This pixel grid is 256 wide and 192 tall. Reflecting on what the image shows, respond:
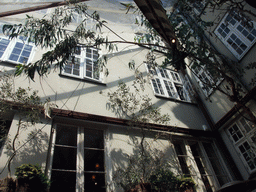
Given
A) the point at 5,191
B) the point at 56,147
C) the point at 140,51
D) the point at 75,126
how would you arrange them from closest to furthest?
the point at 5,191 → the point at 56,147 → the point at 75,126 → the point at 140,51

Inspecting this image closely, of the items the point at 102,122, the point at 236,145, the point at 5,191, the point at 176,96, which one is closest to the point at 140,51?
the point at 176,96

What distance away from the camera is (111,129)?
5.12 metres

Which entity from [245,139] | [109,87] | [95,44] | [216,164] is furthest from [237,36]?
[95,44]

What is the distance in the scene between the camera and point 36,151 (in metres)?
3.90

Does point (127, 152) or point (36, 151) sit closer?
point (36, 151)

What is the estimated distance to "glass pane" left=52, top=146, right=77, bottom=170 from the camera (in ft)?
13.6

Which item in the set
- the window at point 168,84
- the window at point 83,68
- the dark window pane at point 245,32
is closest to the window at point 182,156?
the window at point 168,84

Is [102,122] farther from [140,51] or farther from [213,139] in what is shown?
[140,51]

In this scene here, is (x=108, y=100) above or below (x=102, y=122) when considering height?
above

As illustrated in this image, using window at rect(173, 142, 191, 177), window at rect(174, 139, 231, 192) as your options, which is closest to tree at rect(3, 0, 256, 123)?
window at rect(174, 139, 231, 192)

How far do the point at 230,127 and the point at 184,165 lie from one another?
1.97 m

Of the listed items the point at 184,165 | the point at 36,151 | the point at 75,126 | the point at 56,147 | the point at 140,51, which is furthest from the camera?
the point at 140,51

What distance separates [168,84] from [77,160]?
4.75 m

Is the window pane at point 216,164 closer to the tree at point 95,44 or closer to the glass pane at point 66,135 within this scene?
the tree at point 95,44
